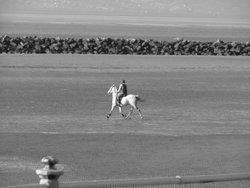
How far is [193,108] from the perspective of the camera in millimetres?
28047

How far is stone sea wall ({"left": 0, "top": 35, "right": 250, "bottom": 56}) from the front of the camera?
62.0 metres

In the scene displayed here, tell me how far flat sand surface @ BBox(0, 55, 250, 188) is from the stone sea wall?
1745 cm

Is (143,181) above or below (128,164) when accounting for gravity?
above

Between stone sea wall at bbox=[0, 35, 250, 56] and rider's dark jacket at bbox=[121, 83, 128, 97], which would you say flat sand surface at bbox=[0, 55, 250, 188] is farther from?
stone sea wall at bbox=[0, 35, 250, 56]

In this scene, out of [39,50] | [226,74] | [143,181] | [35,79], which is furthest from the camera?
[39,50]

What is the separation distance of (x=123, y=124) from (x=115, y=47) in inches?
1596

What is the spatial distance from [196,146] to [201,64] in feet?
104

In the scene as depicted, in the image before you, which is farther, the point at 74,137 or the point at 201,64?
the point at 201,64

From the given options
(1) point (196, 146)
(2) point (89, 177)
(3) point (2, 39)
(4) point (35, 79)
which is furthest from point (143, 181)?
(3) point (2, 39)

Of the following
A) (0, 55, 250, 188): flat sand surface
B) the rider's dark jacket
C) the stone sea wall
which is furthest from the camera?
the stone sea wall

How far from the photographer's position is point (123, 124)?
23875 mm

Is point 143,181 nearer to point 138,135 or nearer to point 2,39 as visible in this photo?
point 138,135

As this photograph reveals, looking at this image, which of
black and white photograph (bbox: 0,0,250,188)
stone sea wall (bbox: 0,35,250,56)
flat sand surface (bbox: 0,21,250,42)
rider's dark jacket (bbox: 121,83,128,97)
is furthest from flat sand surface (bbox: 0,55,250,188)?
flat sand surface (bbox: 0,21,250,42)

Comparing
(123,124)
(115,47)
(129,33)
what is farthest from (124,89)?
(129,33)
